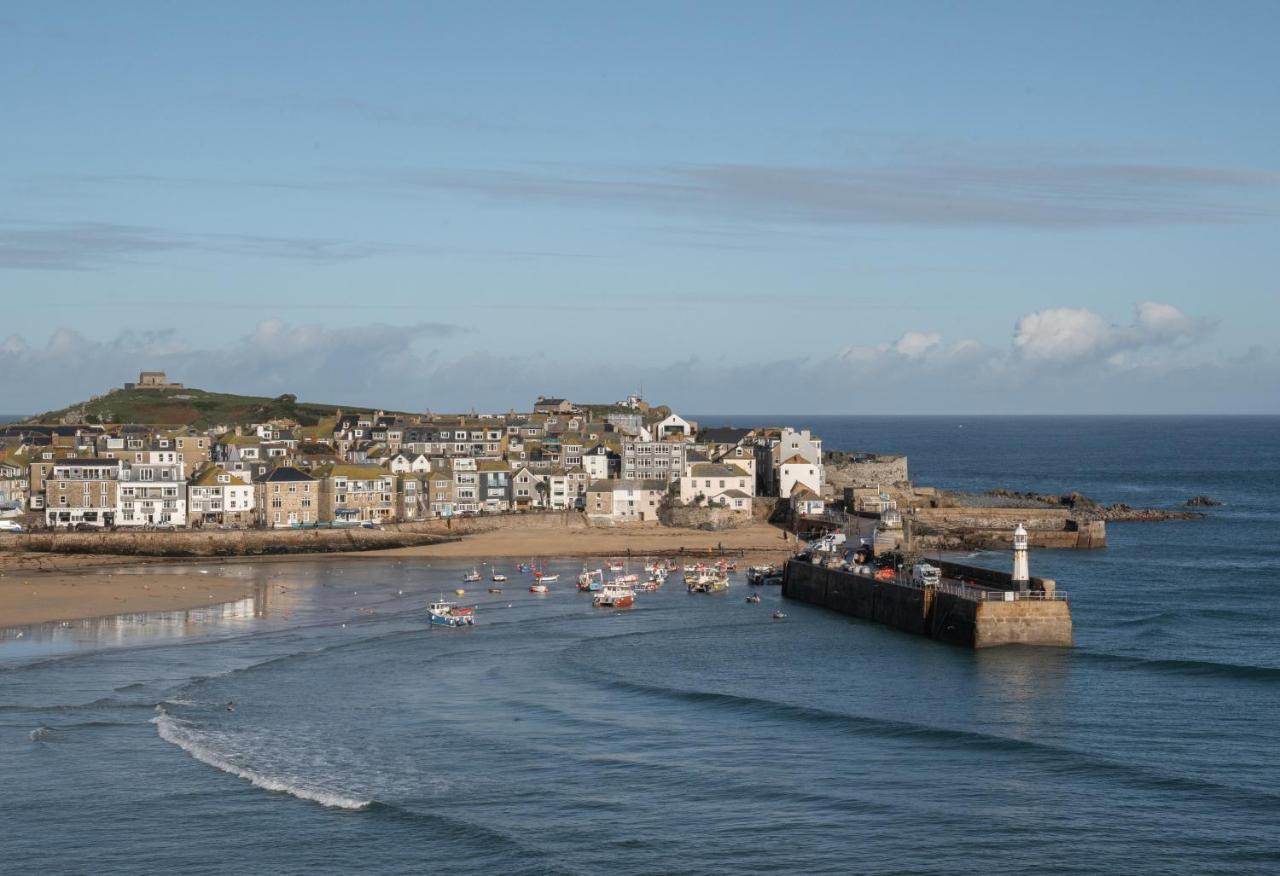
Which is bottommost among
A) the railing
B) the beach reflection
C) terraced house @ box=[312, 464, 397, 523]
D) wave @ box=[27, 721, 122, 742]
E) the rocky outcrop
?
wave @ box=[27, 721, 122, 742]

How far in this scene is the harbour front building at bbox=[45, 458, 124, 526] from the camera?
88.9m

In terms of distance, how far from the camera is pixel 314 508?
90.9m

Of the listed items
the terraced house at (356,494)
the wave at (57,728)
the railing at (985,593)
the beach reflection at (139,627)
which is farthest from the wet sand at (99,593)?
the railing at (985,593)

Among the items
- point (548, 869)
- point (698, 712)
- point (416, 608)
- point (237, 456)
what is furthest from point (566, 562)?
point (548, 869)

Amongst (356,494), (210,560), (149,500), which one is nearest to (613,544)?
(356,494)

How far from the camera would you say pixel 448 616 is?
55562 mm

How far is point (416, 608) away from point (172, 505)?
114 feet

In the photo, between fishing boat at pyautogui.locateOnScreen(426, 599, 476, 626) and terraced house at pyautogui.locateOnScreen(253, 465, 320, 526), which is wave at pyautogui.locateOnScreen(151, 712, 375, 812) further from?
terraced house at pyautogui.locateOnScreen(253, 465, 320, 526)

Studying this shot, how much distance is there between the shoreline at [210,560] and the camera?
201 ft

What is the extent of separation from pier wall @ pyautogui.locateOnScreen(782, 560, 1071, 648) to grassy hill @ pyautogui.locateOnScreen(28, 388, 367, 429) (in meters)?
103

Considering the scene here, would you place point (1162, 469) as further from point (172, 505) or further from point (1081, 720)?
point (1081, 720)

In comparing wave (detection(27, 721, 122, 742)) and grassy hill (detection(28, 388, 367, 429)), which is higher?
grassy hill (detection(28, 388, 367, 429))

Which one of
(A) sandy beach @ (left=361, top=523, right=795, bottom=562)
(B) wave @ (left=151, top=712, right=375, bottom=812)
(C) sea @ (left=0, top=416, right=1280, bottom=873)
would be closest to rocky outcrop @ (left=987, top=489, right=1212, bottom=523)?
(A) sandy beach @ (left=361, top=523, right=795, bottom=562)

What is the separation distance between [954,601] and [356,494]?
50.4 meters
